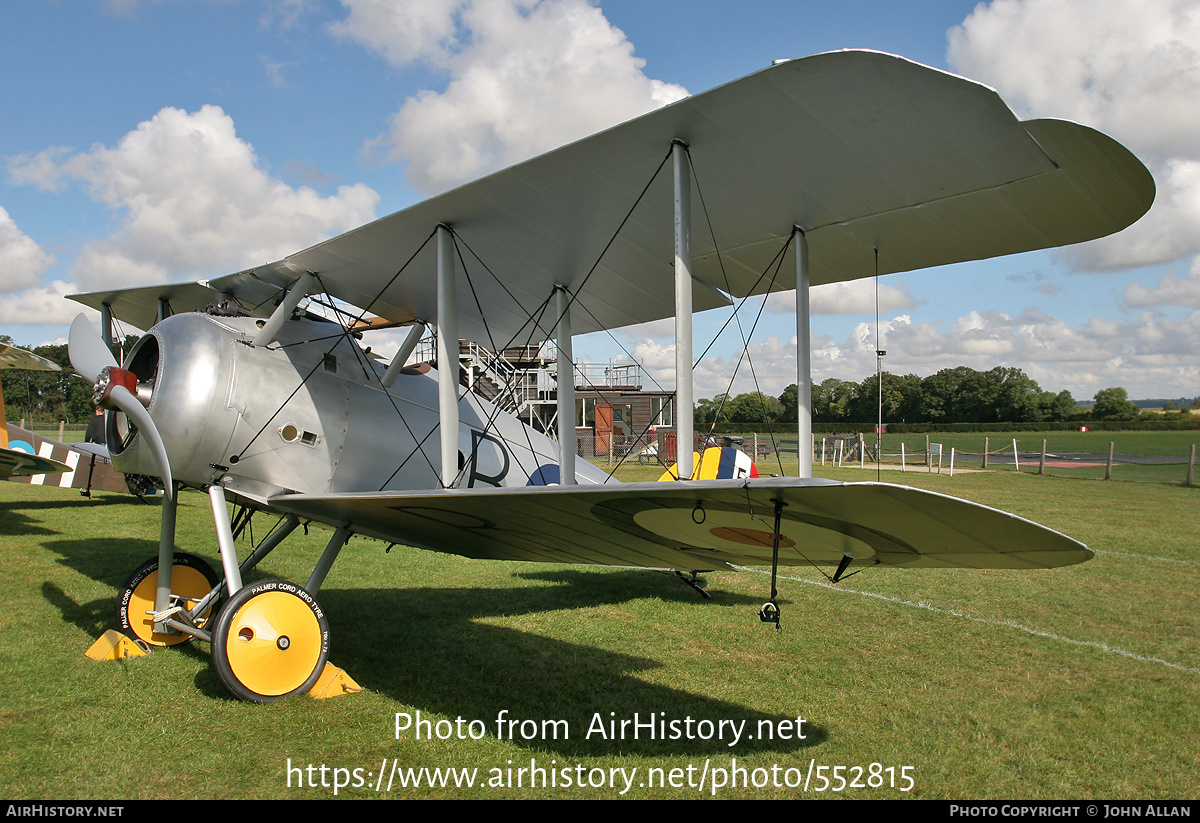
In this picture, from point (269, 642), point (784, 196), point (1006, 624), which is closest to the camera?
point (269, 642)

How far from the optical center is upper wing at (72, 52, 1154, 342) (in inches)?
124

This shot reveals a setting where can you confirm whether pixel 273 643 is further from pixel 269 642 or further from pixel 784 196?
pixel 784 196

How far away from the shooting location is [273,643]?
397 cm

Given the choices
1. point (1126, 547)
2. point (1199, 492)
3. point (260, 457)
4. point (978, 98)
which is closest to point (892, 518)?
point (978, 98)

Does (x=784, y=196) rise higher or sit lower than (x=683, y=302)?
higher

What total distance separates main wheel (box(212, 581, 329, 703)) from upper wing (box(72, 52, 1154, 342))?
232 cm

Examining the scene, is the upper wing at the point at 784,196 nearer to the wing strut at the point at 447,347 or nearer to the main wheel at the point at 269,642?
the wing strut at the point at 447,347

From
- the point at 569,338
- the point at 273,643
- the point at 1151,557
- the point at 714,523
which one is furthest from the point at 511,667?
the point at 1151,557

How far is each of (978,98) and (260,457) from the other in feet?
14.3

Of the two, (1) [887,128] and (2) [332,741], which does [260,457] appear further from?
(1) [887,128]

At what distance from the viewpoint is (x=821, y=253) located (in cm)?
527

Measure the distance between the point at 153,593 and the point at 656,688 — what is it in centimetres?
388

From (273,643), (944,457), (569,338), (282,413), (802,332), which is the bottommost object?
(944,457)

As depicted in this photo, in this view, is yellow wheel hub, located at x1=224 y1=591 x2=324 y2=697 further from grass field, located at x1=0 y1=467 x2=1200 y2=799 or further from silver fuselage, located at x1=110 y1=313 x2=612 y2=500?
silver fuselage, located at x1=110 y1=313 x2=612 y2=500
